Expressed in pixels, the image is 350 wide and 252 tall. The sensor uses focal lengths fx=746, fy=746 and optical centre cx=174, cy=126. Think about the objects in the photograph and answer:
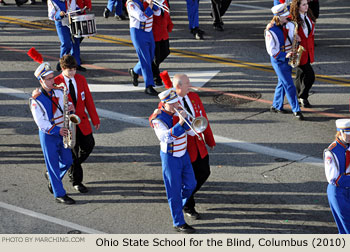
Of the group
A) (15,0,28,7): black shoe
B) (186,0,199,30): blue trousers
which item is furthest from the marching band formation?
(15,0,28,7): black shoe

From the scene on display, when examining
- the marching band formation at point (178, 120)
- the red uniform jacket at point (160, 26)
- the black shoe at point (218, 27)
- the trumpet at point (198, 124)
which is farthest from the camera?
the black shoe at point (218, 27)

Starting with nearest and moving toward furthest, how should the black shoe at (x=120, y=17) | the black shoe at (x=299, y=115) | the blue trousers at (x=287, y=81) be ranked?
the blue trousers at (x=287, y=81) < the black shoe at (x=299, y=115) < the black shoe at (x=120, y=17)

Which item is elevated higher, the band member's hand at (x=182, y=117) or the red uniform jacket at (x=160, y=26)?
the band member's hand at (x=182, y=117)

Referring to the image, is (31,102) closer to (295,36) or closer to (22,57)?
(295,36)

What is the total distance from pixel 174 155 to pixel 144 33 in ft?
18.2

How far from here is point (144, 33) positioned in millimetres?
14359

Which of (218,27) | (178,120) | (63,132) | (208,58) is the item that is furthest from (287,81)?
(218,27)

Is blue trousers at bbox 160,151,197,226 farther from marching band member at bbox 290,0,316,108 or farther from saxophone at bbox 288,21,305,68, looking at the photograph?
marching band member at bbox 290,0,316,108

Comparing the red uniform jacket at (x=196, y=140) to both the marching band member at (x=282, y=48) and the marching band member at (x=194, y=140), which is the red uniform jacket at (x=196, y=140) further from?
the marching band member at (x=282, y=48)

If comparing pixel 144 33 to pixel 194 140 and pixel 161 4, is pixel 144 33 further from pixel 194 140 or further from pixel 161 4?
pixel 194 140

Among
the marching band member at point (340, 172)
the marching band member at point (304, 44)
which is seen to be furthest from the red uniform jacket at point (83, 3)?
the marching band member at point (340, 172)

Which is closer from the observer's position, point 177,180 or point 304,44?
point 177,180

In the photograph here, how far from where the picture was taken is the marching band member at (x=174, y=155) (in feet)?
30.0

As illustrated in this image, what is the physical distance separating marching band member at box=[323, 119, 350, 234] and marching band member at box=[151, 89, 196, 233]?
1798 mm
